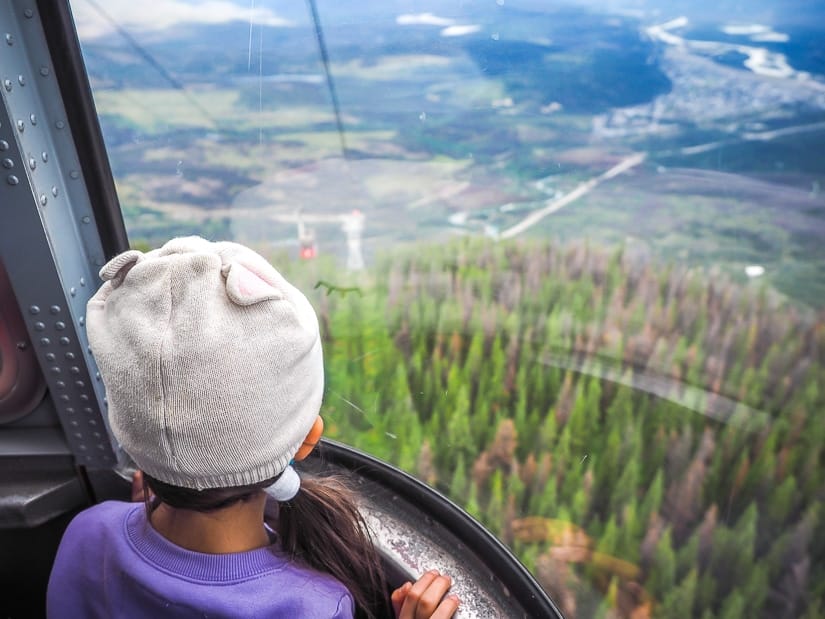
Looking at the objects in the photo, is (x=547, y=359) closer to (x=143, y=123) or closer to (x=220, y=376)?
(x=220, y=376)

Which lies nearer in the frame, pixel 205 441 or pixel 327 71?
pixel 205 441

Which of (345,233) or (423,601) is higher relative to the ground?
(345,233)

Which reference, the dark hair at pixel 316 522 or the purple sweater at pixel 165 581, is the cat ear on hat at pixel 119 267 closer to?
the dark hair at pixel 316 522

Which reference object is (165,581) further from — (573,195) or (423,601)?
(573,195)

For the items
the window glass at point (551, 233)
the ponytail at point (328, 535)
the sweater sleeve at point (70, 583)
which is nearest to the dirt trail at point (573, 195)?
the window glass at point (551, 233)

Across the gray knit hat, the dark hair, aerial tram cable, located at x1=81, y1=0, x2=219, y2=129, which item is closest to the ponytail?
the dark hair

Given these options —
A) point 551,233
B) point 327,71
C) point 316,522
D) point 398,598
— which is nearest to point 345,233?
point 327,71

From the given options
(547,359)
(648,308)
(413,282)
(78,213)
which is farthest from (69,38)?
(648,308)

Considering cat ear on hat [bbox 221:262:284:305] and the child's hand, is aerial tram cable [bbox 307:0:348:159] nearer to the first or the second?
cat ear on hat [bbox 221:262:284:305]
